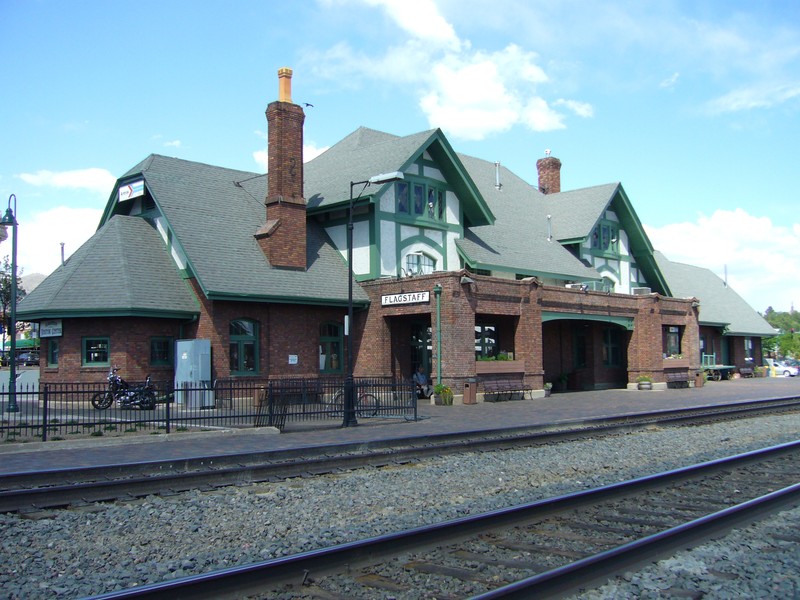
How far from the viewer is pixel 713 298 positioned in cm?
4947

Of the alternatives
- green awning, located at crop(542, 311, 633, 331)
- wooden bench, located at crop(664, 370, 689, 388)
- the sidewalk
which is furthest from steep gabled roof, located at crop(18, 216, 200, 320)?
wooden bench, located at crop(664, 370, 689, 388)

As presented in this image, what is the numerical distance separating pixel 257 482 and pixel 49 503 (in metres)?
2.76

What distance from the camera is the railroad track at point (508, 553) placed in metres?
5.60

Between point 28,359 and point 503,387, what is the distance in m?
38.6

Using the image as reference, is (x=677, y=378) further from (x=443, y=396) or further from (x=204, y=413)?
(x=204, y=413)

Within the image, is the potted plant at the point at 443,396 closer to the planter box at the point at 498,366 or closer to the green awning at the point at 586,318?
the planter box at the point at 498,366

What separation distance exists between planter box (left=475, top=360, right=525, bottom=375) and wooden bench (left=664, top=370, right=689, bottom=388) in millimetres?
10638

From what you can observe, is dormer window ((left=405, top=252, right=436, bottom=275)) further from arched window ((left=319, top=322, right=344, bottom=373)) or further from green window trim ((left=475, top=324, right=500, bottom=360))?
arched window ((left=319, top=322, right=344, bottom=373))

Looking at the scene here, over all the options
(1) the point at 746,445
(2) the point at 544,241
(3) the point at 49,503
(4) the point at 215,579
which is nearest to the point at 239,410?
(3) the point at 49,503

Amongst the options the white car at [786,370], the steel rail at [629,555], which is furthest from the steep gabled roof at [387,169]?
the white car at [786,370]

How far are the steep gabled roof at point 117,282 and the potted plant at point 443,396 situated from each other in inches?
320

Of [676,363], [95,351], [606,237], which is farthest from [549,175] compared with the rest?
[95,351]

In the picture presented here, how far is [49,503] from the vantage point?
9.22 m

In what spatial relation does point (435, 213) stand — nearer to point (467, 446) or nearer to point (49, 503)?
point (467, 446)
